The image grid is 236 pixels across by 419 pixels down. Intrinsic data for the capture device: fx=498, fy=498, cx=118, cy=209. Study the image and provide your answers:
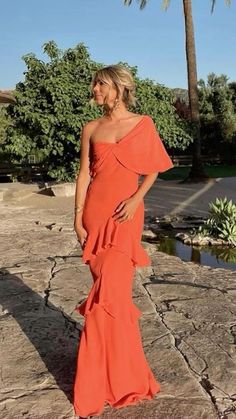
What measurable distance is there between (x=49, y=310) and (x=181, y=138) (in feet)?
46.7

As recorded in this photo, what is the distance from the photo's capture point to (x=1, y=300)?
4.62 metres

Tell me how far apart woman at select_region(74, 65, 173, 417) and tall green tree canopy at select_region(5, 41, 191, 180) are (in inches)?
494

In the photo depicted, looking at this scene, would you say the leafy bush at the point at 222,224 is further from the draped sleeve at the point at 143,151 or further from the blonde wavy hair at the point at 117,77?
the blonde wavy hair at the point at 117,77

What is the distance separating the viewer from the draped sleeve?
2594 mm

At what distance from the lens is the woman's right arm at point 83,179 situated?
2.77m

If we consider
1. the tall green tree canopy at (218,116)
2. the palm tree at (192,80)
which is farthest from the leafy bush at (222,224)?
the tall green tree canopy at (218,116)

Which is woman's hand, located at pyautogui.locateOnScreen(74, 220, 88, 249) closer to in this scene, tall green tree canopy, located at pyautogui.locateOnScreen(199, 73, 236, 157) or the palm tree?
the palm tree

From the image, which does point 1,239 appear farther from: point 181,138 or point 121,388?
point 181,138

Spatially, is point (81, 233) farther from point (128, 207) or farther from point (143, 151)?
point (143, 151)

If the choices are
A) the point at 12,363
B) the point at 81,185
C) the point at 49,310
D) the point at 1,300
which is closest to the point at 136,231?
the point at 81,185

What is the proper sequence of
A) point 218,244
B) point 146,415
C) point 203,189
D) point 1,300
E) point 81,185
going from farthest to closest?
point 203,189 → point 218,244 → point 1,300 → point 81,185 → point 146,415

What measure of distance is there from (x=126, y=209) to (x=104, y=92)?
2.05ft

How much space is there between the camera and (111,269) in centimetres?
260

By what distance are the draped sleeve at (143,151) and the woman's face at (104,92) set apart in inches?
8.2
